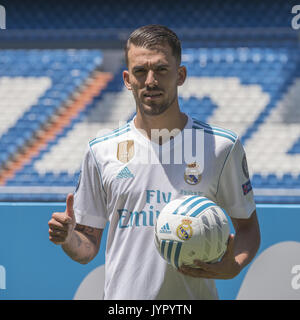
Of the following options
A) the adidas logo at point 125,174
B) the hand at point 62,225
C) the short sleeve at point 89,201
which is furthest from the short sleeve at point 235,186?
the hand at point 62,225

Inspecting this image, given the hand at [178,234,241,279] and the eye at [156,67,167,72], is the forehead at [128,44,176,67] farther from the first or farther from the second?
the hand at [178,234,241,279]

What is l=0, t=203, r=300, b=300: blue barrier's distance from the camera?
440 cm

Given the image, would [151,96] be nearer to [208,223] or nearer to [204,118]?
[208,223]

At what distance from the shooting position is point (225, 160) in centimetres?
192

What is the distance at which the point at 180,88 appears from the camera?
6.72 m

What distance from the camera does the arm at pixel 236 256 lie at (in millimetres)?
1736

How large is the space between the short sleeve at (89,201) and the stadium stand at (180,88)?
12.2 ft

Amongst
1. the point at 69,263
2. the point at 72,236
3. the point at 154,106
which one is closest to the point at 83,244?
the point at 72,236
